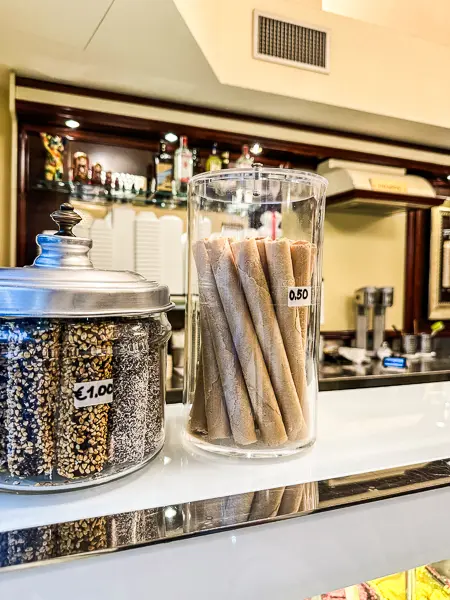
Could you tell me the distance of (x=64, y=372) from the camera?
17.6 inches

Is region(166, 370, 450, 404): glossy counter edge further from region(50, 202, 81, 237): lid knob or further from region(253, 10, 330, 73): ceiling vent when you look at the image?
region(253, 10, 330, 73): ceiling vent

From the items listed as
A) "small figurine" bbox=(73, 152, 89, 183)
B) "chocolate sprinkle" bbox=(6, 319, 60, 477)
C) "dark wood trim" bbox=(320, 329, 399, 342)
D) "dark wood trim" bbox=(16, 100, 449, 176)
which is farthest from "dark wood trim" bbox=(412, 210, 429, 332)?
"chocolate sprinkle" bbox=(6, 319, 60, 477)

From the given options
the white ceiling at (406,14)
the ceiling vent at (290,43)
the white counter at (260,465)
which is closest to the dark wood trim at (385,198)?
the ceiling vent at (290,43)

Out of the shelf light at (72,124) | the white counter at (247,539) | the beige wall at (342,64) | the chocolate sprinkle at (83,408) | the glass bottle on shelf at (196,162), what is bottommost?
the white counter at (247,539)

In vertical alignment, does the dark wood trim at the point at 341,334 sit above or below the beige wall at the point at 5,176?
below

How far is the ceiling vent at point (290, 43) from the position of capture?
2.14 meters

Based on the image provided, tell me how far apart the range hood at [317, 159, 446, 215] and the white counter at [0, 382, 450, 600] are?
2.22 meters

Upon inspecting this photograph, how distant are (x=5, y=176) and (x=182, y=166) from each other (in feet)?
2.86

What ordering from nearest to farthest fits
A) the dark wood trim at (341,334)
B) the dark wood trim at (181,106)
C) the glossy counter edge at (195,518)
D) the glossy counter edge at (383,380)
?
the glossy counter edge at (195,518) < the glossy counter edge at (383,380) < the dark wood trim at (181,106) < the dark wood trim at (341,334)

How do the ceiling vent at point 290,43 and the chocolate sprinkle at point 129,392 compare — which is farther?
the ceiling vent at point 290,43

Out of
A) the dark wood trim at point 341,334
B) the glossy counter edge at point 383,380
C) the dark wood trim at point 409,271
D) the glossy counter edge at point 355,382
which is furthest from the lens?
the dark wood trim at point 409,271

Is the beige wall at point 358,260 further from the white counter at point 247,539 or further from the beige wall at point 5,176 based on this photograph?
the white counter at point 247,539

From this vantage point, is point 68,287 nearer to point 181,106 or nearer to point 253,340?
point 253,340

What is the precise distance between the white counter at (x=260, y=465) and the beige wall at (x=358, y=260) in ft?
7.29
